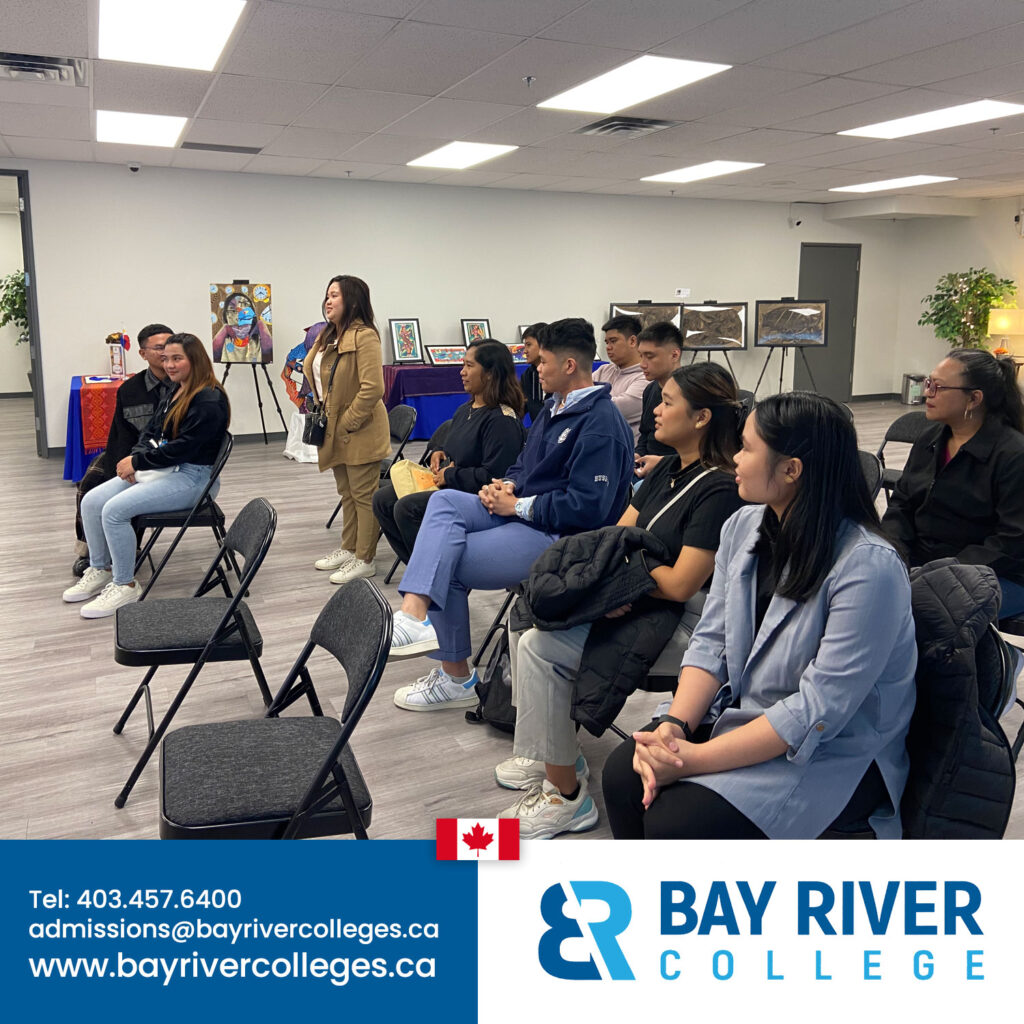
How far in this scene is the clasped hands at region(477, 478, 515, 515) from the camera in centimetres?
316

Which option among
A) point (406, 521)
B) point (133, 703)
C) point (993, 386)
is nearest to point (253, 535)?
point (133, 703)

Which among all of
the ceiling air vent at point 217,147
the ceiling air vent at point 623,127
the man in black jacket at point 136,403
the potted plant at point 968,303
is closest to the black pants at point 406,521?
the man in black jacket at point 136,403

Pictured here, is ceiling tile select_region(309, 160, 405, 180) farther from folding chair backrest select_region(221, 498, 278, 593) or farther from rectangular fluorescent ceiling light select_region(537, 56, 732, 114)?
folding chair backrest select_region(221, 498, 278, 593)

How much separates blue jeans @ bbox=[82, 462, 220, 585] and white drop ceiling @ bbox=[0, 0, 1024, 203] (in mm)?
2173

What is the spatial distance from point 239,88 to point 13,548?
3.11 m

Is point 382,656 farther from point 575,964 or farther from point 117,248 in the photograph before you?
point 117,248

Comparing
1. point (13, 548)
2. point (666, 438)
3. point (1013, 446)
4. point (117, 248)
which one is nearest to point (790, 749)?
point (666, 438)

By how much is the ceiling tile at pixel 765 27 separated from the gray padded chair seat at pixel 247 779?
381cm

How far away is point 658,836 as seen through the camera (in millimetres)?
1743

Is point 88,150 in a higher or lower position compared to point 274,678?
higher

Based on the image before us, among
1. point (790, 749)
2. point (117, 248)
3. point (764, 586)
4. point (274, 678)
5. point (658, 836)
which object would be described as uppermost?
point (117, 248)

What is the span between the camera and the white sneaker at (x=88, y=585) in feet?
14.7

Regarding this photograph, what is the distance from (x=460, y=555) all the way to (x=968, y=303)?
1108cm

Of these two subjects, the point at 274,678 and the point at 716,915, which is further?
the point at 274,678
